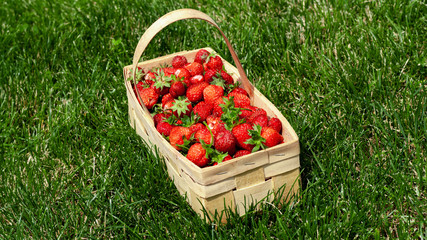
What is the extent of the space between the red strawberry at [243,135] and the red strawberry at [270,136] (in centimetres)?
7

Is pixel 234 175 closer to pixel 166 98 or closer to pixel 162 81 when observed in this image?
pixel 166 98

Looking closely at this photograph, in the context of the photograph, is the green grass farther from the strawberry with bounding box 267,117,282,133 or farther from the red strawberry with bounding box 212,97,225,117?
the red strawberry with bounding box 212,97,225,117

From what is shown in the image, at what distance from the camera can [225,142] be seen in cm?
210

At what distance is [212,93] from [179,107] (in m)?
0.19

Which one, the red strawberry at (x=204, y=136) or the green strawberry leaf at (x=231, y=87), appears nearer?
the red strawberry at (x=204, y=136)

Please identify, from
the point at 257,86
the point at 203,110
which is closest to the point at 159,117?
the point at 203,110

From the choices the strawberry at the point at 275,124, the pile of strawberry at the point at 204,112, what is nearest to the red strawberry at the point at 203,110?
the pile of strawberry at the point at 204,112

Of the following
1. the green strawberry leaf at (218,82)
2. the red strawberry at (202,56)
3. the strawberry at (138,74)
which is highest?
the red strawberry at (202,56)

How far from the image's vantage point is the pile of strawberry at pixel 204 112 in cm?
211

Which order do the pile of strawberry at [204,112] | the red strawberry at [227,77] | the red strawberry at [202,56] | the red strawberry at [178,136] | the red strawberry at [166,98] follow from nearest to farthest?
the pile of strawberry at [204,112]
the red strawberry at [178,136]
the red strawberry at [166,98]
the red strawberry at [227,77]
the red strawberry at [202,56]

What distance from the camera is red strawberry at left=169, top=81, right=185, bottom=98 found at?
2543 millimetres

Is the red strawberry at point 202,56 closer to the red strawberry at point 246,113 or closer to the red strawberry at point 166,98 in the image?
the red strawberry at point 166,98

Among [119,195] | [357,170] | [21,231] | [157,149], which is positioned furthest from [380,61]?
[21,231]

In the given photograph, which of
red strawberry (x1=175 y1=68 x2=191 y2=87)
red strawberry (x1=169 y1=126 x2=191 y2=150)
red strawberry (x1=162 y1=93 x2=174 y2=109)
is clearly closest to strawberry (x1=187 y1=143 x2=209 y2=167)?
red strawberry (x1=169 y1=126 x2=191 y2=150)
